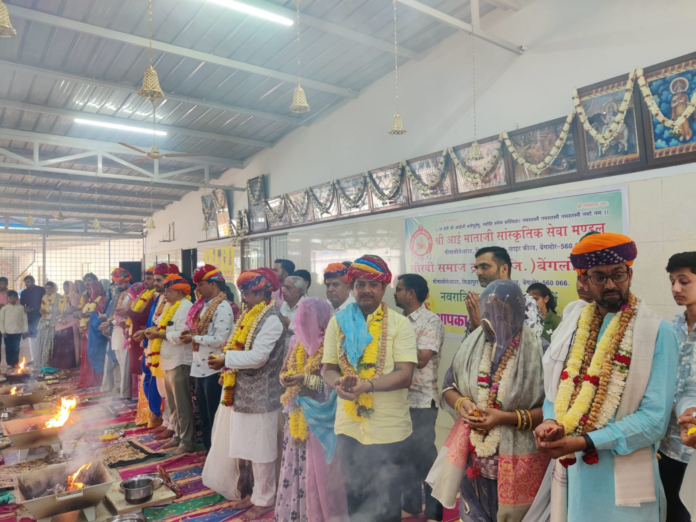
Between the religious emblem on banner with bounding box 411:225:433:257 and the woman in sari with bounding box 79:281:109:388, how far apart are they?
4.68 m

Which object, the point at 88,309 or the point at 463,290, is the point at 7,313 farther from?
the point at 463,290

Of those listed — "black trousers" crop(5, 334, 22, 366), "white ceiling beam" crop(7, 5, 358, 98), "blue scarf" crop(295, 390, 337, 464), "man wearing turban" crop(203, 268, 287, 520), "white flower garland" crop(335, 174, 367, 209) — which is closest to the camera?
"blue scarf" crop(295, 390, 337, 464)

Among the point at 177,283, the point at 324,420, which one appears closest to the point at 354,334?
the point at 324,420

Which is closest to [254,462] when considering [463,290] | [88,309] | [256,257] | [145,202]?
[463,290]

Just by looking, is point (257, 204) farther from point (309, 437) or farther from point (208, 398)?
point (309, 437)

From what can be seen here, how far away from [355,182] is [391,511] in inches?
164

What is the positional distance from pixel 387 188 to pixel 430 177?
0.70m

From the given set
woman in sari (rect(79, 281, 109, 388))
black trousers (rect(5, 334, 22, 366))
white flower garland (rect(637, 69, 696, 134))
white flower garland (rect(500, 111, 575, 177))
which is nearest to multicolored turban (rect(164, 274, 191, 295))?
woman in sari (rect(79, 281, 109, 388))

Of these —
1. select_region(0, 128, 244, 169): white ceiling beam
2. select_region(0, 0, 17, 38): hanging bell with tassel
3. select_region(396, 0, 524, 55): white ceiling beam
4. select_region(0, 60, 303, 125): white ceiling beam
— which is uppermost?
select_region(0, 60, 303, 125): white ceiling beam

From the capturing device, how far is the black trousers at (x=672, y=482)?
1812 millimetres

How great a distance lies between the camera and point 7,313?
803 centimetres

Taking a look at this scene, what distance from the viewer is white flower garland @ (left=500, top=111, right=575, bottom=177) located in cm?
356

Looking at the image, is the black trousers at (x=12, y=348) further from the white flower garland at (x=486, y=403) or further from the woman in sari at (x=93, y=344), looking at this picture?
the white flower garland at (x=486, y=403)

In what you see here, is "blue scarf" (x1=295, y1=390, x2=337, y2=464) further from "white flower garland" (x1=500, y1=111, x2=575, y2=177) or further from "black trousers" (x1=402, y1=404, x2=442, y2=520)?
"white flower garland" (x1=500, y1=111, x2=575, y2=177)
